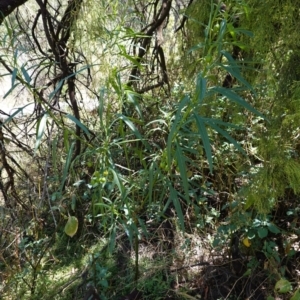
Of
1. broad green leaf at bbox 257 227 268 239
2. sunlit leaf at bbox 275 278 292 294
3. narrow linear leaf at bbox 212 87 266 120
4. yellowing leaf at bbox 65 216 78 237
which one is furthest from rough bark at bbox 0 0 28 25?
sunlit leaf at bbox 275 278 292 294

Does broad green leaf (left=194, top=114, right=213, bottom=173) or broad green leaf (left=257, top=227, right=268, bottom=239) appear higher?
broad green leaf (left=194, top=114, right=213, bottom=173)

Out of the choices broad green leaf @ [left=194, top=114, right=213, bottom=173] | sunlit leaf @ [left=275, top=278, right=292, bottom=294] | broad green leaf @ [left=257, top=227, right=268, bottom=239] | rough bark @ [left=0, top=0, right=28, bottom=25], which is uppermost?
rough bark @ [left=0, top=0, right=28, bottom=25]

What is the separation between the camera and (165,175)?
1697 millimetres

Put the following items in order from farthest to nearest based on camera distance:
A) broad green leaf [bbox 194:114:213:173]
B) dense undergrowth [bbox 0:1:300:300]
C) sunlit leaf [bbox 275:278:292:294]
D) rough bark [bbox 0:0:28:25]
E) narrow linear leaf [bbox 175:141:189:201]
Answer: sunlit leaf [bbox 275:278:292:294] → rough bark [bbox 0:0:28:25] → dense undergrowth [bbox 0:1:300:300] → narrow linear leaf [bbox 175:141:189:201] → broad green leaf [bbox 194:114:213:173]

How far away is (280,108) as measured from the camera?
1433 mm

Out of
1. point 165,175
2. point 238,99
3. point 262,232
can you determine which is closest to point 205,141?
point 238,99

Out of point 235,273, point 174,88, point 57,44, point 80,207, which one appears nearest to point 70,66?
A: point 57,44

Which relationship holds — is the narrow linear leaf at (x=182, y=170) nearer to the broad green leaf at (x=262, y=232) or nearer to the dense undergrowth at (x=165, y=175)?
the dense undergrowth at (x=165, y=175)

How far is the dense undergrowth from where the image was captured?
1.46 meters

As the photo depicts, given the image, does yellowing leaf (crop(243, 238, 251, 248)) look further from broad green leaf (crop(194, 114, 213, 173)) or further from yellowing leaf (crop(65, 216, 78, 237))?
broad green leaf (crop(194, 114, 213, 173))

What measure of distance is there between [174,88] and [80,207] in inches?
38.5

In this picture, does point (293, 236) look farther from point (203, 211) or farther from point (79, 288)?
point (79, 288)

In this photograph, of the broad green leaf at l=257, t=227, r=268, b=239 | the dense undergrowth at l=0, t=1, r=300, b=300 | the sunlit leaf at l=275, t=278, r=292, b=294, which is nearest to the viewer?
the dense undergrowth at l=0, t=1, r=300, b=300

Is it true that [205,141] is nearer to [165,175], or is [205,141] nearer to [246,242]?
[165,175]
